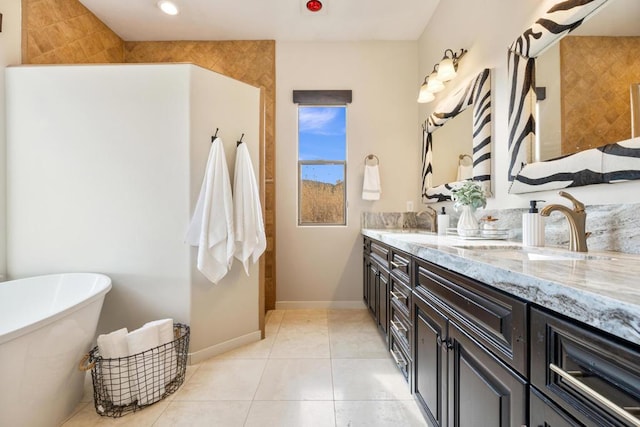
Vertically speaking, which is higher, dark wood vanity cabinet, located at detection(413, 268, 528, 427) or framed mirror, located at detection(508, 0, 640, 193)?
framed mirror, located at detection(508, 0, 640, 193)

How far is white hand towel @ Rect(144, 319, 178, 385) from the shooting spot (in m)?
1.61

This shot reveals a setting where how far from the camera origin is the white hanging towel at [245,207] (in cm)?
202

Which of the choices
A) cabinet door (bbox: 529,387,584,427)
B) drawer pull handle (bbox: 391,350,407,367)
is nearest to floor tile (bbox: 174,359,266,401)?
drawer pull handle (bbox: 391,350,407,367)

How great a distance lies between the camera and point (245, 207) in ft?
6.68

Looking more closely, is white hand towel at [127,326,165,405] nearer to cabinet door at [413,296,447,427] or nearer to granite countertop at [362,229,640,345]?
cabinet door at [413,296,447,427]

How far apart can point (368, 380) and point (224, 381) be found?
910 millimetres

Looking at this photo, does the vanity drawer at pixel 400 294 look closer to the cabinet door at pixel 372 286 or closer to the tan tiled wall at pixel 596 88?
the cabinet door at pixel 372 286

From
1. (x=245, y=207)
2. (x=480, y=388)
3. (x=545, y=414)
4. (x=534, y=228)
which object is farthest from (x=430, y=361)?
(x=245, y=207)

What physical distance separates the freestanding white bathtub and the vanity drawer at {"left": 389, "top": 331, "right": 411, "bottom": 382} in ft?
5.82

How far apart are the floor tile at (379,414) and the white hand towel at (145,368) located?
1.03 metres

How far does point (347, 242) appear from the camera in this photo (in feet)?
10.1

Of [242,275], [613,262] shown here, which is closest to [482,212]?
[613,262]

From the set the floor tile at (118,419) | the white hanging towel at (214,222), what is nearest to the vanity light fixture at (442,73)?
the white hanging towel at (214,222)

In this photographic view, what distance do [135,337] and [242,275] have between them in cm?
80
